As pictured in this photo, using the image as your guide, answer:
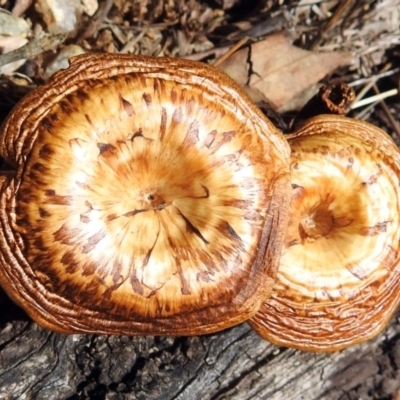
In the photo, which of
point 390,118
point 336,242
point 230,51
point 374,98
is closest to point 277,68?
point 230,51

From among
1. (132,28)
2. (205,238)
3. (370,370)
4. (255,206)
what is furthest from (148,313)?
(132,28)

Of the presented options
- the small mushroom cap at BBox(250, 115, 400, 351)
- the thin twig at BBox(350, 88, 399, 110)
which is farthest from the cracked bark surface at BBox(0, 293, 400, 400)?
the thin twig at BBox(350, 88, 399, 110)

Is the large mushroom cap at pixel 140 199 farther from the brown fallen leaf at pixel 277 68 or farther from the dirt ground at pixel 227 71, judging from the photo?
the brown fallen leaf at pixel 277 68


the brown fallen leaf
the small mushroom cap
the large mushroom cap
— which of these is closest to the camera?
the large mushroom cap

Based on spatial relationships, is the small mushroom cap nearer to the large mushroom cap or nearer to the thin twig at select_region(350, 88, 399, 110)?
the large mushroom cap

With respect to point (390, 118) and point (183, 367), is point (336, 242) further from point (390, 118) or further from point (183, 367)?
point (390, 118)

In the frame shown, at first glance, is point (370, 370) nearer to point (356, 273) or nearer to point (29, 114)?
point (356, 273)

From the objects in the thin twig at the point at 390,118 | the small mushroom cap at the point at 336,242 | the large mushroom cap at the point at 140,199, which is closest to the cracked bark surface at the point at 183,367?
the small mushroom cap at the point at 336,242
